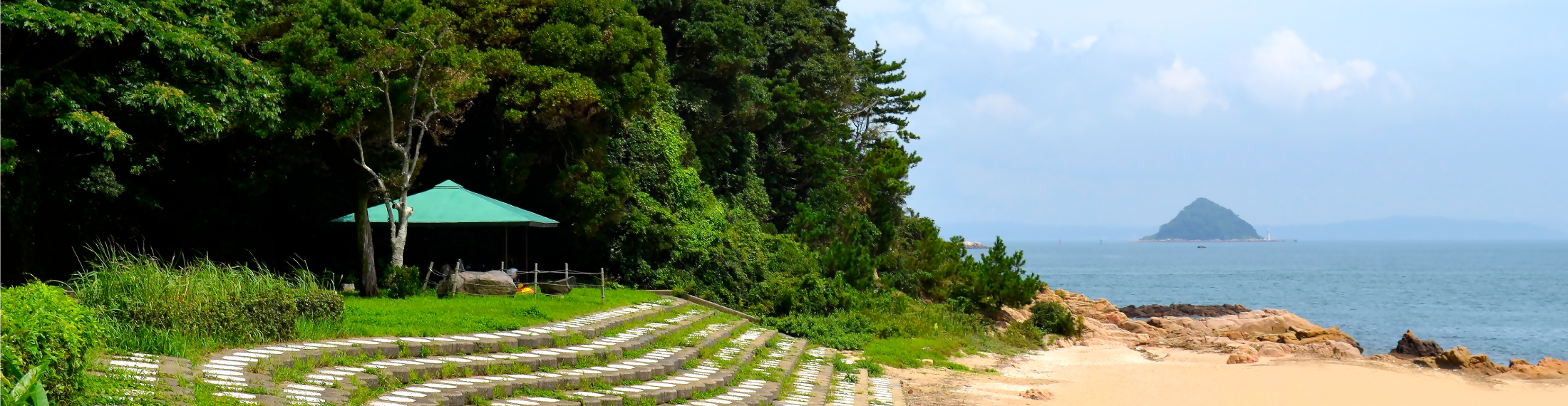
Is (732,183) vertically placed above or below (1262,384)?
above

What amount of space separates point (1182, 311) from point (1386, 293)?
2641 cm

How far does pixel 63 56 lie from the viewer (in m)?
13.3

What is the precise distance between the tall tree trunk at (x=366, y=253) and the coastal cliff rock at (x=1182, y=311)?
34.5m

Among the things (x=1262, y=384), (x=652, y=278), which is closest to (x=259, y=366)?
(x=652, y=278)

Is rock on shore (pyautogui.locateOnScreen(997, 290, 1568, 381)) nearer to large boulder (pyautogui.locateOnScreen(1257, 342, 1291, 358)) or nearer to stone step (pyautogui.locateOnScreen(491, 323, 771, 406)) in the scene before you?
large boulder (pyautogui.locateOnScreen(1257, 342, 1291, 358))

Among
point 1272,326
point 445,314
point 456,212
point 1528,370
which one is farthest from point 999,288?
point 445,314

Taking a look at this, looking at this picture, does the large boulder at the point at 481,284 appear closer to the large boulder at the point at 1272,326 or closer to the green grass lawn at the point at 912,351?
the green grass lawn at the point at 912,351

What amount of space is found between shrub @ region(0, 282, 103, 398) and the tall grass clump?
1.85 m

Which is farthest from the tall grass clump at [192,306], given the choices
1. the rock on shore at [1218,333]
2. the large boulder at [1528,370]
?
the large boulder at [1528,370]

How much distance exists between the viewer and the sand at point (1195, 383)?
15984mm

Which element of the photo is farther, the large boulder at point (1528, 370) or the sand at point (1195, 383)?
the large boulder at point (1528, 370)

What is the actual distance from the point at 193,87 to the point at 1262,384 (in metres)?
17.7

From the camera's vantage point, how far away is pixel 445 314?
12.0 m

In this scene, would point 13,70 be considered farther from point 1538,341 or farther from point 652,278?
point 1538,341
